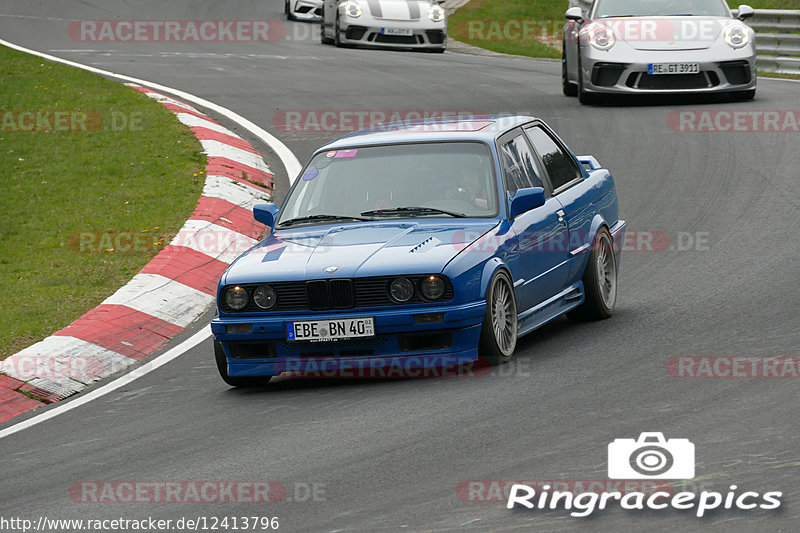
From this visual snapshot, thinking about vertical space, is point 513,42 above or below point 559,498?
below

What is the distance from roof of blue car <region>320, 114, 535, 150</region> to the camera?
8891 millimetres

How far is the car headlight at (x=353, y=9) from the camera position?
2597 cm

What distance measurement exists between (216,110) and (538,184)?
30.8 ft

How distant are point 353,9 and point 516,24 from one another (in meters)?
7.91

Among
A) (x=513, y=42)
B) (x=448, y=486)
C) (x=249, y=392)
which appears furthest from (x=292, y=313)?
(x=513, y=42)

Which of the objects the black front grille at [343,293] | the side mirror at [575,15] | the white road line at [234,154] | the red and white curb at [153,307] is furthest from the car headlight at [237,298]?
the side mirror at [575,15]

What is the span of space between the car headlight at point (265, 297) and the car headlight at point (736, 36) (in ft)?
37.1

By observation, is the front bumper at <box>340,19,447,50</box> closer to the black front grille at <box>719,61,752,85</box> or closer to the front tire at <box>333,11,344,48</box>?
the front tire at <box>333,11,344,48</box>

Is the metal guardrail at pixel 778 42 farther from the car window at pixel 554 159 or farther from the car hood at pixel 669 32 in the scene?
the car window at pixel 554 159

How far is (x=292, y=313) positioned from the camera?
776 centimetres

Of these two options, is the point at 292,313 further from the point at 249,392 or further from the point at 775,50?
the point at 775,50

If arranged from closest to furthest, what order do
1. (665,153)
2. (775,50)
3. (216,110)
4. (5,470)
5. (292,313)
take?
(5,470), (292,313), (665,153), (216,110), (775,50)

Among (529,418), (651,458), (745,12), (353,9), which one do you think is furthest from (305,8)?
(651,458)

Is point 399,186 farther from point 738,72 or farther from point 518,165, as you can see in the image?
point 738,72
